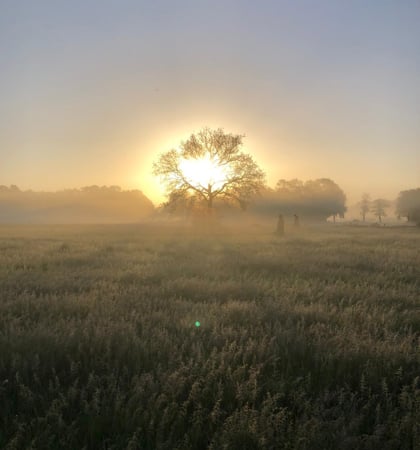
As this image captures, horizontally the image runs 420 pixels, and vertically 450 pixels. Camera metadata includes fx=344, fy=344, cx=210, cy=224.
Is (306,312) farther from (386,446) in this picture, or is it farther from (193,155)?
(193,155)

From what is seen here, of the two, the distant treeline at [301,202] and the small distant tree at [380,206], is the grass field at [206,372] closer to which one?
the distant treeline at [301,202]

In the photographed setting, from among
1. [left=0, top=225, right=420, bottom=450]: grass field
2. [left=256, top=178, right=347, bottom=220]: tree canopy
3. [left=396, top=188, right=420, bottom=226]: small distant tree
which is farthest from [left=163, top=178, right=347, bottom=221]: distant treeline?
[left=0, top=225, right=420, bottom=450]: grass field

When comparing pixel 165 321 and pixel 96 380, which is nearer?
pixel 96 380

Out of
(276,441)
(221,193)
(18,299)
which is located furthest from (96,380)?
(221,193)

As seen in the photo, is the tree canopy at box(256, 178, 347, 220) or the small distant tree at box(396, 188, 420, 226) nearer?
the tree canopy at box(256, 178, 347, 220)

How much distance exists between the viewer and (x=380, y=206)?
150 metres

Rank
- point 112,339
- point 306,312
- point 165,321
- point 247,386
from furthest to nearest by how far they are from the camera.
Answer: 1. point 306,312
2. point 165,321
3. point 112,339
4. point 247,386

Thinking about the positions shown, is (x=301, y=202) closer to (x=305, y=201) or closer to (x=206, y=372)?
(x=305, y=201)

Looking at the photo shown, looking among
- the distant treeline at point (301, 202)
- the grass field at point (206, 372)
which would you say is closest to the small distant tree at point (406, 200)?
the distant treeline at point (301, 202)

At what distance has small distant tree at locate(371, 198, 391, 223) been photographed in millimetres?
149625

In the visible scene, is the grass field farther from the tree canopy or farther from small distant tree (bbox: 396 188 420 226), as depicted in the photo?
small distant tree (bbox: 396 188 420 226)

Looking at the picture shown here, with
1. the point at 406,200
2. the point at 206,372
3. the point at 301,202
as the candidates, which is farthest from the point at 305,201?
the point at 206,372

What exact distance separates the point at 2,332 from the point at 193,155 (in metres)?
37.6

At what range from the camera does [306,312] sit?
5117 millimetres
